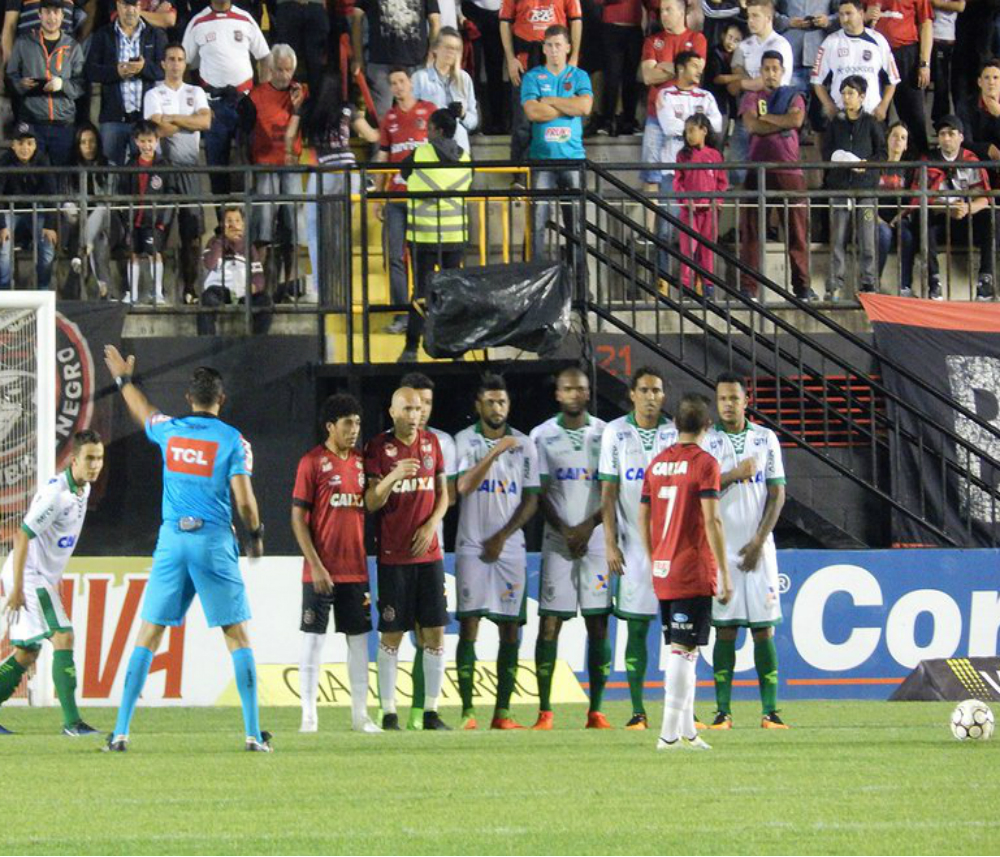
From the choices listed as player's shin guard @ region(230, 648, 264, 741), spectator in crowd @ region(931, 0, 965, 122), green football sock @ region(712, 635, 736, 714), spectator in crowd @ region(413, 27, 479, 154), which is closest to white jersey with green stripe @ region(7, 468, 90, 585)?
player's shin guard @ region(230, 648, 264, 741)

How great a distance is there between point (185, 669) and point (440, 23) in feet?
23.8

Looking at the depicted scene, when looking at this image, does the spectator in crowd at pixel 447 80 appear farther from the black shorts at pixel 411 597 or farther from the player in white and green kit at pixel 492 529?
the black shorts at pixel 411 597

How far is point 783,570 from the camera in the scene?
17.1 m

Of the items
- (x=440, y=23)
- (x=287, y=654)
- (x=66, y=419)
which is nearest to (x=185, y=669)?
(x=287, y=654)

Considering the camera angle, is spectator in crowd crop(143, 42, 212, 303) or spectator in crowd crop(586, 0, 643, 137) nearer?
spectator in crowd crop(143, 42, 212, 303)

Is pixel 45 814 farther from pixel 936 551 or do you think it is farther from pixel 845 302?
pixel 845 302

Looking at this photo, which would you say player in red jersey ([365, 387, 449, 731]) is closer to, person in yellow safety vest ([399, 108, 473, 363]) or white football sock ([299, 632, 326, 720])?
white football sock ([299, 632, 326, 720])

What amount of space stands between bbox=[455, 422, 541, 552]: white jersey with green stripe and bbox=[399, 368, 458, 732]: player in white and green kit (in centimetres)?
7

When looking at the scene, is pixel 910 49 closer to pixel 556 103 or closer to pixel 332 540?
pixel 556 103

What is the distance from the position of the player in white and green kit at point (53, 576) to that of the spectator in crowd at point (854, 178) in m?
8.25

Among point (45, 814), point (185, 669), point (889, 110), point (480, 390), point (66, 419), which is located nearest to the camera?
point (45, 814)

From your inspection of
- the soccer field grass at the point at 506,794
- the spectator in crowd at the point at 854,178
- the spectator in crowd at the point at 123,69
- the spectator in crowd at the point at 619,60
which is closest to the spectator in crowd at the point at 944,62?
the spectator in crowd at the point at 854,178

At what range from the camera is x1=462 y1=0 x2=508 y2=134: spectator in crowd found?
21.5 metres

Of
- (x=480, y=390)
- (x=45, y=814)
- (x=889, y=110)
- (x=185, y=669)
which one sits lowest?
(x=185, y=669)
